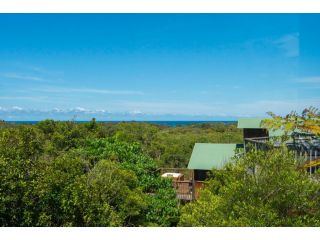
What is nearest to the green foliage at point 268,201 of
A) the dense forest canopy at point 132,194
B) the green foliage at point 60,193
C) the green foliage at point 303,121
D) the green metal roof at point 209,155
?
the dense forest canopy at point 132,194

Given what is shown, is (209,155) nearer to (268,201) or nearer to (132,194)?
(132,194)

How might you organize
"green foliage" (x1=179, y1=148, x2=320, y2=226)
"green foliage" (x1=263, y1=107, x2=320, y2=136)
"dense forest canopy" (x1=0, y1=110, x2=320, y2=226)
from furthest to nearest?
"green foliage" (x1=263, y1=107, x2=320, y2=136) → "dense forest canopy" (x1=0, y1=110, x2=320, y2=226) → "green foliage" (x1=179, y1=148, x2=320, y2=226)

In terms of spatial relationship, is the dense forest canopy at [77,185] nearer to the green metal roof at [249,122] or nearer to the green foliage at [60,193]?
the green foliage at [60,193]

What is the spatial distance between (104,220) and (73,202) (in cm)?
44

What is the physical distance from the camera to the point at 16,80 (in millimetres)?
20844

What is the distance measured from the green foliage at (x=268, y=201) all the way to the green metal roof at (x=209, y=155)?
17.6 ft

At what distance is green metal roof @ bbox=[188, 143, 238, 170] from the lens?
345 inches

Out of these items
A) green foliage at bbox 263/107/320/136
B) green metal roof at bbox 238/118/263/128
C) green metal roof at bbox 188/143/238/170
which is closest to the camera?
green foliage at bbox 263/107/320/136

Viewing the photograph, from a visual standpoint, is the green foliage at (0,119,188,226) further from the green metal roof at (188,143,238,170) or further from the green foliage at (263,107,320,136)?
the green metal roof at (188,143,238,170)

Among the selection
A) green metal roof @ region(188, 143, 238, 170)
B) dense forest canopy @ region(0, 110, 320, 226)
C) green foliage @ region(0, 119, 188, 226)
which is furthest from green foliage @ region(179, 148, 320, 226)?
green metal roof @ region(188, 143, 238, 170)

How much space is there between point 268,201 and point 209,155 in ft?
20.6

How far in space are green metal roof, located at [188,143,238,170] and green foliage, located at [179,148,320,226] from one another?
17.6 feet
